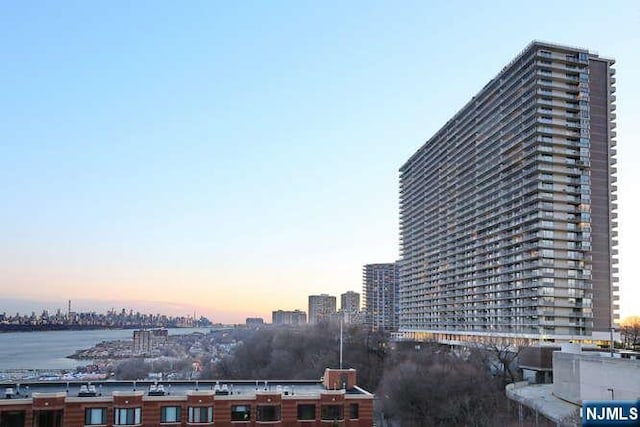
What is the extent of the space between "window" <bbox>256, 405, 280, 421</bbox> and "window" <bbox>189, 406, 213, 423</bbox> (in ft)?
10.4

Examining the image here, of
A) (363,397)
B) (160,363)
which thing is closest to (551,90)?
(363,397)

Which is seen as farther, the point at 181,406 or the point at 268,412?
the point at 268,412

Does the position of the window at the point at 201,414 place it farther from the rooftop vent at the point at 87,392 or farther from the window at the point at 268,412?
the rooftop vent at the point at 87,392

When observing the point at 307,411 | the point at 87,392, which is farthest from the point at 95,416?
the point at 307,411

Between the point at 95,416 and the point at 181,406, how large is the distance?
5428 mm

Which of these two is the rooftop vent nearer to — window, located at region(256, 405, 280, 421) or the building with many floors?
the building with many floors

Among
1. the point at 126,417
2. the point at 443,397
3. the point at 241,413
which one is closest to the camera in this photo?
the point at 126,417

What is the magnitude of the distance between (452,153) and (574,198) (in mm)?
48092

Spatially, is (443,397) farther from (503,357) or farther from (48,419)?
(48,419)

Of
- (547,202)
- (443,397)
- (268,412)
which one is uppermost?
(547,202)

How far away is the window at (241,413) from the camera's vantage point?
139 feet

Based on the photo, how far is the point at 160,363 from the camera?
Result: 191 meters

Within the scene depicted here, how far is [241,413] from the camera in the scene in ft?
139

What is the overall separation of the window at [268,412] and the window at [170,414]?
5259mm
